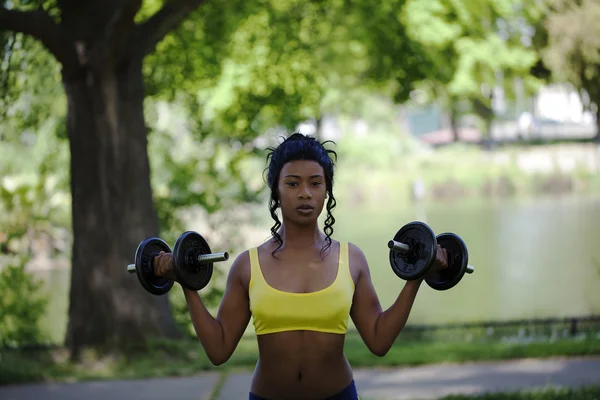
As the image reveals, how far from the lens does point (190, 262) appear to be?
3.20m

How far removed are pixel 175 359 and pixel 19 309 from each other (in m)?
2.42

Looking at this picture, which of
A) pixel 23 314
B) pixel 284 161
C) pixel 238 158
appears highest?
pixel 238 158

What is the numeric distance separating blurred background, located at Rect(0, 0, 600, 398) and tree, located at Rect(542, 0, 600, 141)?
51 millimetres

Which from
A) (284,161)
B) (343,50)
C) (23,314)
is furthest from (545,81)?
(284,161)

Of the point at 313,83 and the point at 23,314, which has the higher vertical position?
the point at 313,83

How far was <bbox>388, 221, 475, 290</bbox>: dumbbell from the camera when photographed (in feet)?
10.1

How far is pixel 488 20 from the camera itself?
667 inches

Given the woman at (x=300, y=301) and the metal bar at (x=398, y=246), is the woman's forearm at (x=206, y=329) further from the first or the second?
the metal bar at (x=398, y=246)

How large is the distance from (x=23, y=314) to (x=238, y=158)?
303cm

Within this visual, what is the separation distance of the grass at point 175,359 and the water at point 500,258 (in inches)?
113

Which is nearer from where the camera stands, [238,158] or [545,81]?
[238,158]

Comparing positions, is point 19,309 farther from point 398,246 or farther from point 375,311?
point 398,246

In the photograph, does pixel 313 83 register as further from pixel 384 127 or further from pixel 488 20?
pixel 384 127

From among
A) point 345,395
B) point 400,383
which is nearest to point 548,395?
point 400,383
